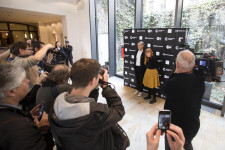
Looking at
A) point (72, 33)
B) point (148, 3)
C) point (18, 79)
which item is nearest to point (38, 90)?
point (18, 79)

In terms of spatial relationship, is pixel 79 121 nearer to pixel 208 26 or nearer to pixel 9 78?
pixel 9 78

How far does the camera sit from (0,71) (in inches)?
31.5

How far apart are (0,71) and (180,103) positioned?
1.46 metres

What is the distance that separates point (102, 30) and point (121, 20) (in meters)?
1.14

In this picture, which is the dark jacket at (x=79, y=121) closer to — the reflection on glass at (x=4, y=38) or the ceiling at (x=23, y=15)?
the ceiling at (x=23, y=15)

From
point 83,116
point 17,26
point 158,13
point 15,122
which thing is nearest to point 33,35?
point 17,26

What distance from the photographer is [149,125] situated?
8.22ft

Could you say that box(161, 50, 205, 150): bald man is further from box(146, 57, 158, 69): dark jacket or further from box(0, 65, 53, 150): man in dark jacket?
box(146, 57, 158, 69): dark jacket

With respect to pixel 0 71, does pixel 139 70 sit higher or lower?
lower

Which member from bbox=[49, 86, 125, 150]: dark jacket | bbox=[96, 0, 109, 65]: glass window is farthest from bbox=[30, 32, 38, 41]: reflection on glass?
bbox=[49, 86, 125, 150]: dark jacket

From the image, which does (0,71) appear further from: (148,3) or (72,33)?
(72,33)

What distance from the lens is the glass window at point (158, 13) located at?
352 centimetres

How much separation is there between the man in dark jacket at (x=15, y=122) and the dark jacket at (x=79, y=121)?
11cm

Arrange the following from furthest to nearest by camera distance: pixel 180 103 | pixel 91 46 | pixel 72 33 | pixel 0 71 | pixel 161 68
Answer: pixel 72 33, pixel 91 46, pixel 161 68, pixel 180 103, pixel 0 71
